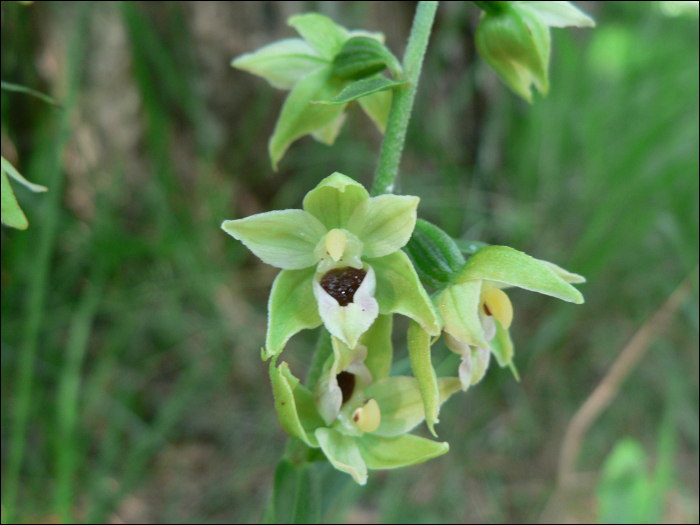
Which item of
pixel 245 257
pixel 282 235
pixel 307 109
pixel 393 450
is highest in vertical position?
pixel 307 109

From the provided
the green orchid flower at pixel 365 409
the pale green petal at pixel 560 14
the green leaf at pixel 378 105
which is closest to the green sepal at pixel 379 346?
the green orchid flower at pixel 365 409

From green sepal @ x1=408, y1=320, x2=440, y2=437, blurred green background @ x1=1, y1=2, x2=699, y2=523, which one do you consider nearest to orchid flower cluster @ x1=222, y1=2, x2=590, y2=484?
green sepal @ x1=408, y1=320, x2=440, y2=437

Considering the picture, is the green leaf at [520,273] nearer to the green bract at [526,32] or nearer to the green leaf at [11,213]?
the green bract at [526,32]

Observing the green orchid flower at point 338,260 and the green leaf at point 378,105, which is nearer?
the green orchid flower at point 338,260

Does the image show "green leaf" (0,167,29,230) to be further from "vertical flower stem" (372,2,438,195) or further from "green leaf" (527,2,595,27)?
"green leaf" (527,2,595,27)

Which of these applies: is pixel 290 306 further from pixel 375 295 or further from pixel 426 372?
pixel 426 372

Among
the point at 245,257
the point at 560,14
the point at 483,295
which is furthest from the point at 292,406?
the point at 245,257
